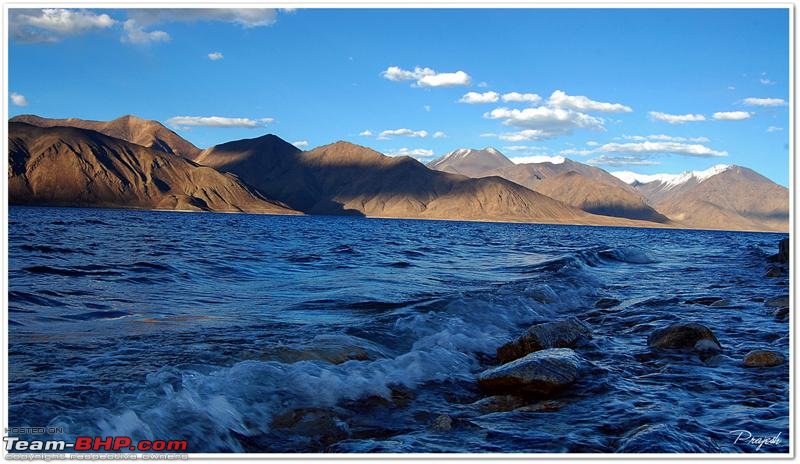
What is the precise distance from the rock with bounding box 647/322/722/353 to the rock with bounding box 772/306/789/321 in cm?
437

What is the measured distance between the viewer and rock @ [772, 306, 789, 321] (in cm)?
1386

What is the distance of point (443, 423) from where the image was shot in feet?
21.9

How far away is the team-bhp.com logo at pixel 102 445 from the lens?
17.8 ft

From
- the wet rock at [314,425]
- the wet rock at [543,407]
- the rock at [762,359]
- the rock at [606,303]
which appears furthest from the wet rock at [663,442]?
the rock at [606,303]

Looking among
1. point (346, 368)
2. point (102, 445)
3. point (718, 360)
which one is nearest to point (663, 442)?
point (346, 368)

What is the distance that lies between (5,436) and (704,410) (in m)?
7.68

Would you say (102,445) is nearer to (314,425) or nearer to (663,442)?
(314,425)

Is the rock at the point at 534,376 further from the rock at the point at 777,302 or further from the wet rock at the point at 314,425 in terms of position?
the rock at the point at 777,302

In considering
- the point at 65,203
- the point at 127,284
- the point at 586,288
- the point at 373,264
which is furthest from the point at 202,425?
the point at 65,203

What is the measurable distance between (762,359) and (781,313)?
18.9 ft

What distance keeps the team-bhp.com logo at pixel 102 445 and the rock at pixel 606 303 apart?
13.4 m

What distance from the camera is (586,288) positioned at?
2097 cm

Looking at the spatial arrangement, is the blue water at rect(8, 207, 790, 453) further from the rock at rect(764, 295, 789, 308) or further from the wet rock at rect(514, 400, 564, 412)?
the rock at rect(764, 295, 789, 308)

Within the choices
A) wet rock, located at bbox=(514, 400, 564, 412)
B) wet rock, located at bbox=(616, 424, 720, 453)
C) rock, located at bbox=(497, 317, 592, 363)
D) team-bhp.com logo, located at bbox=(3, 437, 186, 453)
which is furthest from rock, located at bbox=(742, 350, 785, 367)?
team-bhp.com logo, located at bbox=(3, 437, 186, 453)
